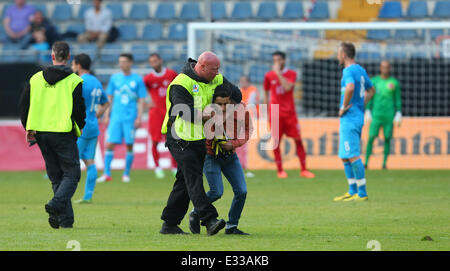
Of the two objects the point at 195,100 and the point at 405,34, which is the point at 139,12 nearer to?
the point at 405,34

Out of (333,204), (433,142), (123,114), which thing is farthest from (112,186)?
(433,142)

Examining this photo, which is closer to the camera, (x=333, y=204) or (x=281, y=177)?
(x=333, y=204)

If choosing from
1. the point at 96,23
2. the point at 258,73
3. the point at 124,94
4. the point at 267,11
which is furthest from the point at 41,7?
the point at 124,94

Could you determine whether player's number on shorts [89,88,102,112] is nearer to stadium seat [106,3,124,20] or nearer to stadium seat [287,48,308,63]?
stadium seat [287,48,308,63]

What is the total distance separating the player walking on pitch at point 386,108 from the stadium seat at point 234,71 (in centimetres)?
398

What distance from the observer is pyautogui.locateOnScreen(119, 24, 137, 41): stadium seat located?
25.3 m

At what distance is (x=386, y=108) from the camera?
1886 cm

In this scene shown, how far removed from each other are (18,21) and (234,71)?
668 cm

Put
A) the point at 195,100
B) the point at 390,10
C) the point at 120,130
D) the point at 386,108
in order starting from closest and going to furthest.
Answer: the point at 195,100 → the point at 120,130 → the point at 386,108 → the point at 390,10

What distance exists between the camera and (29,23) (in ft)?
80.4

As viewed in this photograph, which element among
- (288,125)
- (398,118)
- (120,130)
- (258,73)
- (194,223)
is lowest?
(398,118)

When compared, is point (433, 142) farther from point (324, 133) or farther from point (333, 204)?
point (333, 204)

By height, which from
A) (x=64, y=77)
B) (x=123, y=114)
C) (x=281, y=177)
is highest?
(x=64, y=77)
